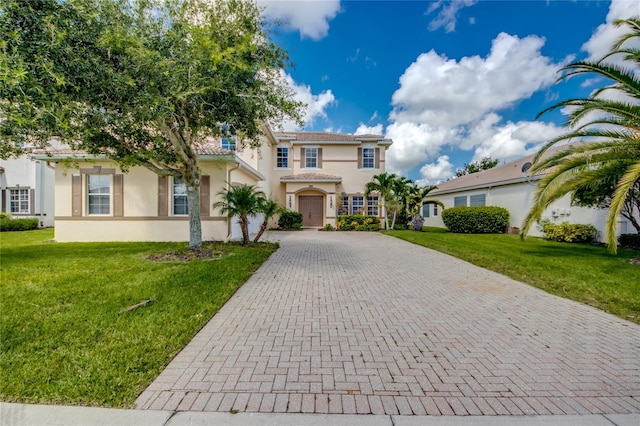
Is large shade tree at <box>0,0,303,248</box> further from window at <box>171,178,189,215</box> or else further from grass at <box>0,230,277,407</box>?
window at <box>171,178,189,215</box>

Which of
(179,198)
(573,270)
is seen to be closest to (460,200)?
(573,270)

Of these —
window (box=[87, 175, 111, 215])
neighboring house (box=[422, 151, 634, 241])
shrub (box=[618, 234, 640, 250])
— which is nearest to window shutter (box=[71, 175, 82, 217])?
window (box=[87, 175, 111, 215])

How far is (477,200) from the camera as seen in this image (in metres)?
20.3

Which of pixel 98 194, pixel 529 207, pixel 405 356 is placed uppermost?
pixel 98 194

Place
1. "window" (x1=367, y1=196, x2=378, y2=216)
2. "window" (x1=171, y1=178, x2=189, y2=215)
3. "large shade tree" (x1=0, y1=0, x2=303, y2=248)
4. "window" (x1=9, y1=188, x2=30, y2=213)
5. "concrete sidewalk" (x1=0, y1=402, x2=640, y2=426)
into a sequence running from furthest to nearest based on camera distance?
"window" (x1=367, y1=196, x2=378, y2=216) < "window" (x1=9, y1=188, x2=30, y2=213) < "window" (x1=171, y1=178, x2=189, y2=215) < "large shade tree" (x1=0, y1=0, x2=303, y2=248) < "concrete sidewalk" (x1=0, y1=402, x2=640, y2=426)

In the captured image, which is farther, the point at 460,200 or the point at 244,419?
the point at 460,200

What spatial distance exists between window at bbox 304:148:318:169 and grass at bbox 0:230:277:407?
14.2 meters

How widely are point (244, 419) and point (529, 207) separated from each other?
18.6 metres

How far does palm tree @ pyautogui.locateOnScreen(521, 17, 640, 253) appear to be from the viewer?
7.32 m

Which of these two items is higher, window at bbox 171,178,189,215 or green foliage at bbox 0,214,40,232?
window at bbox 171,178,189,215

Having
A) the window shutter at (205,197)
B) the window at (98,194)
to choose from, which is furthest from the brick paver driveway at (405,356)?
the window at (98,194)

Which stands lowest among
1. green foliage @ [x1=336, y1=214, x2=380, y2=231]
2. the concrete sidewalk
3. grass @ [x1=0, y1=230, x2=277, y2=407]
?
the concrete sidewalk

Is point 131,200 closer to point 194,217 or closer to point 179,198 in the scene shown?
point 179,198

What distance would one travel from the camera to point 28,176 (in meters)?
19.2
